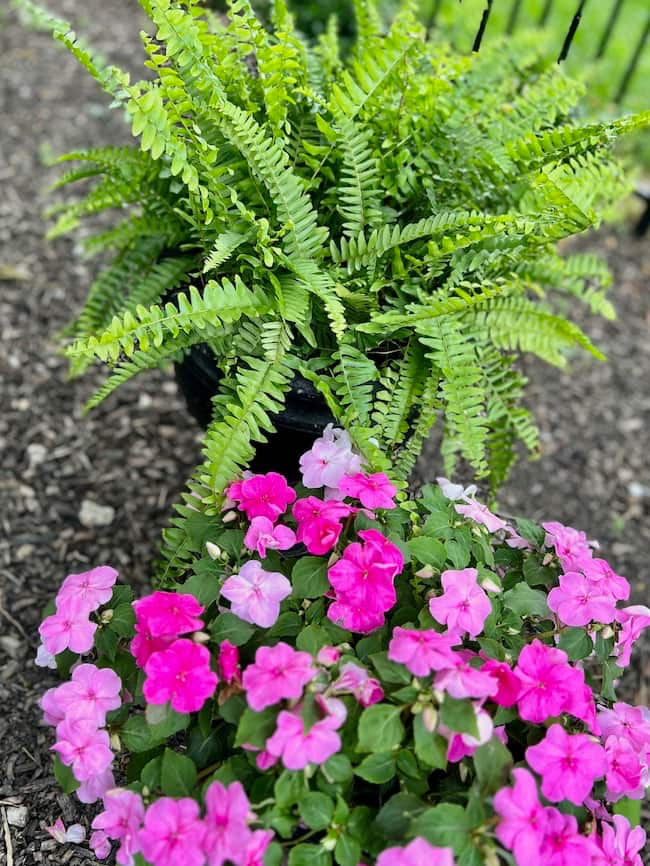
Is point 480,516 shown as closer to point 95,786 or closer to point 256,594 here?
point 256,594

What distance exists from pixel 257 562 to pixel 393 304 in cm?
67

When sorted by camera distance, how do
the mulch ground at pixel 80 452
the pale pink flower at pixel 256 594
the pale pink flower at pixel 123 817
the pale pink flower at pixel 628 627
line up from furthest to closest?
the mulch ground at pixel 80 452, the pale pink flower at pixel 628 627, the pale pink flower at pixel 256 594, the pale pink flower at pixel 123 817

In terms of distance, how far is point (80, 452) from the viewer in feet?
8.05

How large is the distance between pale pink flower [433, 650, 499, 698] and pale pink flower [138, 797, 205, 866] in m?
0.39

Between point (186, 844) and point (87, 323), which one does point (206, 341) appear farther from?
point (186, 844)

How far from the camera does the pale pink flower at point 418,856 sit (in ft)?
3.60

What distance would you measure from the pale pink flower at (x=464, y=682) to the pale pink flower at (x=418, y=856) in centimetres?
20

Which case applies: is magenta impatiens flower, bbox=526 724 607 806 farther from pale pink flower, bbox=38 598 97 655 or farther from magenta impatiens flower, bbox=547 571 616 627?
pale pink flower, bbox=38 598 97 655

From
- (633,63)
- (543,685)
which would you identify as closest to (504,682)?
(543,685)

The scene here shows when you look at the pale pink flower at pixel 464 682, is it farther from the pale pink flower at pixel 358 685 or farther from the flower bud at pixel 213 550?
the flower bud at pixel 213 550

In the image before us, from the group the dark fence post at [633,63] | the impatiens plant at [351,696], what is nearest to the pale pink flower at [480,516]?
the impatiens plant at [351,696]

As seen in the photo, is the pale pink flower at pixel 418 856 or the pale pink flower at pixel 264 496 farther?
the pale pink flower at pixel 264 496

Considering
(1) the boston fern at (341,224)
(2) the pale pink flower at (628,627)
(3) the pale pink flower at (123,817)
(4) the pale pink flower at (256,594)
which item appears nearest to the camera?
(3) the pale pink flower at (123,817)

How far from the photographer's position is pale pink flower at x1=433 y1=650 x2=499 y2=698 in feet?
3.92
